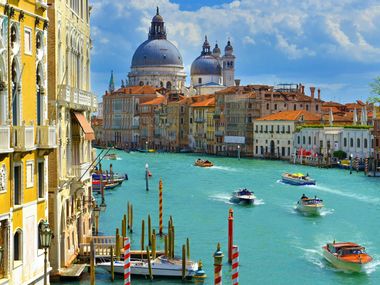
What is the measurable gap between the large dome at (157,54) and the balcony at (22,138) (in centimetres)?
8705

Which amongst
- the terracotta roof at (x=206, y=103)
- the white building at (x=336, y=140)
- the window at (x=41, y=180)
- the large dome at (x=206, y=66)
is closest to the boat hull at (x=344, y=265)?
the window at (x=41, y=180)

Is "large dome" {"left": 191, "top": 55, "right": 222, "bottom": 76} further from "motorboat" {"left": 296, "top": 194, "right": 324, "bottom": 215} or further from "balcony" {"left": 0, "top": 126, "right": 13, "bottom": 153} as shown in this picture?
"balcony" {"left": 0, "top": 126, "right": 13, "bottom": 153}

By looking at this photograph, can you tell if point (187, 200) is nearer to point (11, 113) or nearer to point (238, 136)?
point (11, 113)

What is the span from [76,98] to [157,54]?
82487 mm

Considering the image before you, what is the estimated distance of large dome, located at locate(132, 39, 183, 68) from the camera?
312 ft

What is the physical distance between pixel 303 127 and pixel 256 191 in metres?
24.9

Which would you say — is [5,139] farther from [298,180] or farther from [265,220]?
[298,180]

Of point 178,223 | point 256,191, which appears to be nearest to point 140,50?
point 256,191

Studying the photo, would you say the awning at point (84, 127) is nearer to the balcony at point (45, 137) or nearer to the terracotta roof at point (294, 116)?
the balcony at point (45, 137)

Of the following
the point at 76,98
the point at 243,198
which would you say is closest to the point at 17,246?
the point at 76,98

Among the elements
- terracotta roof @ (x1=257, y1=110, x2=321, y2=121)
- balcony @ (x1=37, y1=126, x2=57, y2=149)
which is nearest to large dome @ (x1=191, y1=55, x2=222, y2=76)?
terracotta roof @ (x1=257, y1=110, x2=321, y2=121)

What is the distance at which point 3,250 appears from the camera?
7594mm

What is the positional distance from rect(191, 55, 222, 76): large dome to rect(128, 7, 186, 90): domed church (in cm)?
143

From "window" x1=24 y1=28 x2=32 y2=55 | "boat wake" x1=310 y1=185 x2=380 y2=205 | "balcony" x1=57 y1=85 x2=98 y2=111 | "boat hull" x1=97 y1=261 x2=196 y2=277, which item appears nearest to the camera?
"window" x1=24 y1=28 x2=32 y2=55
